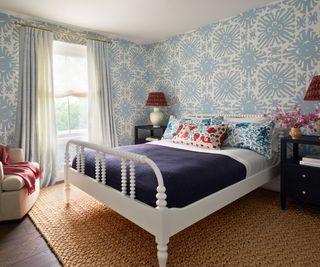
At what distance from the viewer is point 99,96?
13.0 ft

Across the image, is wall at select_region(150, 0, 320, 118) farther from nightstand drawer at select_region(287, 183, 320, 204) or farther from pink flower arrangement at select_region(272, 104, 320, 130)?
nightstand drawer at select_region(287, 183, 320, 204)

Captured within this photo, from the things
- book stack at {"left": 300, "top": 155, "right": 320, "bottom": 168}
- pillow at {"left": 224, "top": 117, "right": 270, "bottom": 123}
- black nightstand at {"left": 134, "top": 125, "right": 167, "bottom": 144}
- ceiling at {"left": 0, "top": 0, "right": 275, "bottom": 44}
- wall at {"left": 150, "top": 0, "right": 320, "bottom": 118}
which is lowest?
book stack at {"left": 300, "top": 155, "right": 320, "bottom": 168}

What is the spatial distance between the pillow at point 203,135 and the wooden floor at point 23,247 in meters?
1.89

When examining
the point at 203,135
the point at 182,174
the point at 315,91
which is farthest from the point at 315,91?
the point at 182,174

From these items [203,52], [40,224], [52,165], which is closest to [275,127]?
[203,52]

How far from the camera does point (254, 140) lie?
2766 millimetres

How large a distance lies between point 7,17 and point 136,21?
1677mm

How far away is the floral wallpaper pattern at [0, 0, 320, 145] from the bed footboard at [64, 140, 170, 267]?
4.89ft

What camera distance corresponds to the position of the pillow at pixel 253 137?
274 cm

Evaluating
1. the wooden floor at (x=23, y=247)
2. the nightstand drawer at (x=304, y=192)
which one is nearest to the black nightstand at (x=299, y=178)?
the nightstand drawer at (x=304, y=192)

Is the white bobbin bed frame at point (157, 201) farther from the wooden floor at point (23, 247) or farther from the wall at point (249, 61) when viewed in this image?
the wall at point (249, 61)

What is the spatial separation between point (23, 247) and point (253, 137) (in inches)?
99.0

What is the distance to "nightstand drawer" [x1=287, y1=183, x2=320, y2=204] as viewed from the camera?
7.69ft

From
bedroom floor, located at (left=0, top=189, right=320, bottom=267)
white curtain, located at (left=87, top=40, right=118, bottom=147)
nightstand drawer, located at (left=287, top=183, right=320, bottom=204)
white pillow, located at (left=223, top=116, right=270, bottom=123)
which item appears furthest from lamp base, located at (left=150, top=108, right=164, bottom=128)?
bedroom floor, located at (left=0, top=189, right=320, bottom=267)
